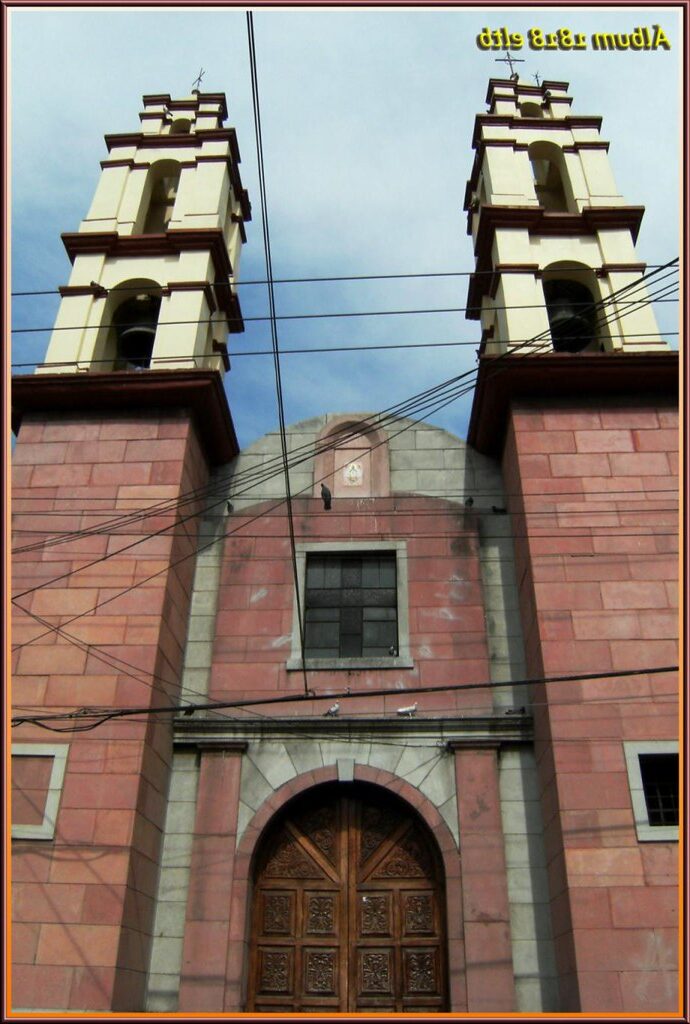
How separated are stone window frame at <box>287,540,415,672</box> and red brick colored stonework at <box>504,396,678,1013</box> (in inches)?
67.6

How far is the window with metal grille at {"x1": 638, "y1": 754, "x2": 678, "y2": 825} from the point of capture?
9594 millimetres

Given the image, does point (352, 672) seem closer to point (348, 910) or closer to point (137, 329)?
point (348, 910)

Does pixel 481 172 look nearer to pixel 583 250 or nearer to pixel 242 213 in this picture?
pixel 583 250

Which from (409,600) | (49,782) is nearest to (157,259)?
(409,600)


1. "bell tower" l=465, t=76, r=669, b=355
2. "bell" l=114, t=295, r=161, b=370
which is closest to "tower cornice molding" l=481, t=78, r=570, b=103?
"bell tower" l=465, t=76, r=669, b=355

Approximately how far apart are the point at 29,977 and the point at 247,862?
106 inches

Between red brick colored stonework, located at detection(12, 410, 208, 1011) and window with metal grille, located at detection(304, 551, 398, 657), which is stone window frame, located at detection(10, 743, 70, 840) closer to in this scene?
red brick colored stonework, located at detection(12, 410, 208, 1011)

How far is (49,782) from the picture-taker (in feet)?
32.2

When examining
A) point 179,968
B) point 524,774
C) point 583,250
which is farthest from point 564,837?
point 583,250

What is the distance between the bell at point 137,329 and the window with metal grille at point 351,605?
5020 mm

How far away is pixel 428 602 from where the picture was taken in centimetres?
1234

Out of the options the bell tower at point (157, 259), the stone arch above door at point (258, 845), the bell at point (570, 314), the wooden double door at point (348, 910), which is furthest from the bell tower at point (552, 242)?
the wooden double door at point (348, 910)

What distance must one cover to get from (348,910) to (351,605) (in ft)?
13.6

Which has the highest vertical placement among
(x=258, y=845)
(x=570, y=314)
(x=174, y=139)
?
(x=174, y=139)
